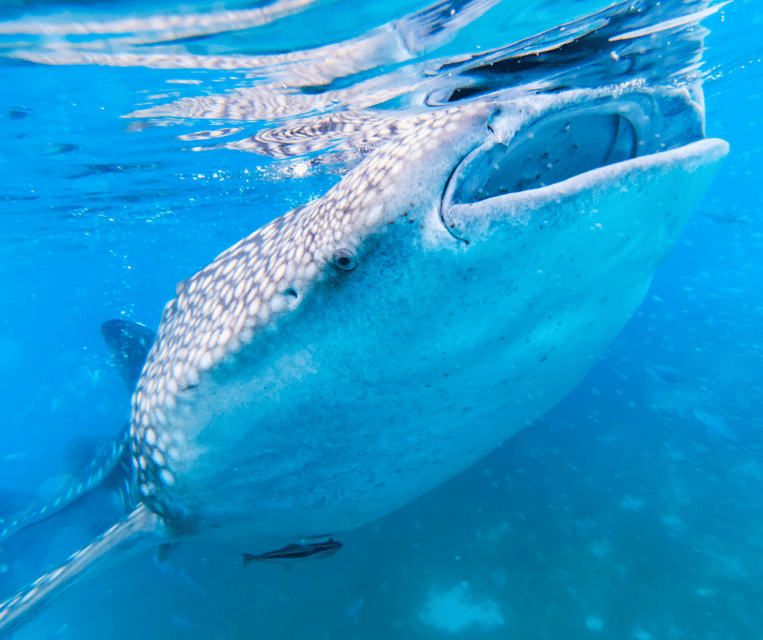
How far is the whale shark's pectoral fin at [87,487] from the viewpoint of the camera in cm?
418

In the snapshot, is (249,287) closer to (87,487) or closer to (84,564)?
(84,564)

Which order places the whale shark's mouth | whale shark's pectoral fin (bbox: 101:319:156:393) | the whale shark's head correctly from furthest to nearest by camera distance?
whale shark's pectoral fin (bbox: 101:319:156:393) → the whale shark's mouth → the whale shark's head

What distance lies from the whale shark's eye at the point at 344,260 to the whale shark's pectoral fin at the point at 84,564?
222 cm

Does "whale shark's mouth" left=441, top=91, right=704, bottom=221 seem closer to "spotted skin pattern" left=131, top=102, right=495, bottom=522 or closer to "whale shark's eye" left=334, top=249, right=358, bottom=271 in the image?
"spotted skin pattern" left=131, top=102, right=495, bottom=522

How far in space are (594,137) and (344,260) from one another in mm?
1410

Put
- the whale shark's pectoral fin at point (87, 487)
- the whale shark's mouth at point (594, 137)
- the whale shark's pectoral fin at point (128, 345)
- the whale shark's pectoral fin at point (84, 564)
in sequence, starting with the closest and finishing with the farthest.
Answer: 1. the whale shark's mouth at point (594, 137)
2. the whale shark's pectoral fin at point (84, 564)
3. the whale shark's pectoral fin at point (87, 487)
4. the whale shark's pectoral fin at point (128, 345)

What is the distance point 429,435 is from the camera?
6.93 ft

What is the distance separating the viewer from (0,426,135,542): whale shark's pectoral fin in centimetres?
418

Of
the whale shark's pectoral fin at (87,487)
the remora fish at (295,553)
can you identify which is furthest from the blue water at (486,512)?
the remora fish at (295,553)

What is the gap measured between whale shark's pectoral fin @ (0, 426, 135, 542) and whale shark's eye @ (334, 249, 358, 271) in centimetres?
376

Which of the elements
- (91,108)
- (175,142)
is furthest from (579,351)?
(175,142)

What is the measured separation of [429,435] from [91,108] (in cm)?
673

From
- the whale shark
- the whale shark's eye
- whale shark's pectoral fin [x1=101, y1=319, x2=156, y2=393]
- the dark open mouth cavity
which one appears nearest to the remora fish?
the whale shark

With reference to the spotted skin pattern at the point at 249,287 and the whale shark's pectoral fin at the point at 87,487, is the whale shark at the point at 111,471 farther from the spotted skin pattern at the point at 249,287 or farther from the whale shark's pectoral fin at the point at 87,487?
the spotted skin pattern at the point at 249,287
